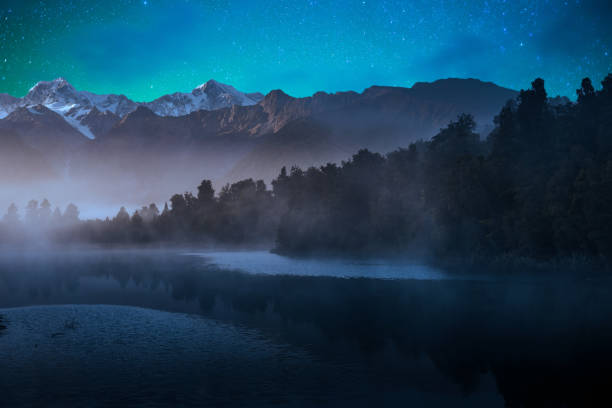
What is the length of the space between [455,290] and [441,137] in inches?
2993

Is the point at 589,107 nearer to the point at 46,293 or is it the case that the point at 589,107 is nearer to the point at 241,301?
the point at 241,301

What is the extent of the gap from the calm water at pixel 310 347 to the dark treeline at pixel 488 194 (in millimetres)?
23797

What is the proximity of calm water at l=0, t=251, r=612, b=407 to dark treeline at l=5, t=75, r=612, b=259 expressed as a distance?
2380 cm

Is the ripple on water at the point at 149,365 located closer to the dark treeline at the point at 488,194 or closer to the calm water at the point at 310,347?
the calm water at the point at 310,347

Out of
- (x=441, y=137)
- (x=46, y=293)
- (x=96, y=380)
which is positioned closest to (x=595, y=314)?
(x=96, y=380)

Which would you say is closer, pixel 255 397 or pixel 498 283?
pixel 255 397

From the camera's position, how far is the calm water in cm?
2202

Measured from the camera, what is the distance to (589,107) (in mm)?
91312

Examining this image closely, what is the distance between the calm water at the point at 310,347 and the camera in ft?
72.2

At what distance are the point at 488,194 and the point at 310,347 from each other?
78184 millimetres

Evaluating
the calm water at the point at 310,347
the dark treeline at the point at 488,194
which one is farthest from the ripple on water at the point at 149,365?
the dark treeline at the point at 488,194

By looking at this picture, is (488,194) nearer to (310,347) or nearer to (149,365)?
(310,347)

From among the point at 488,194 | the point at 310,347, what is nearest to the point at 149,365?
the point at 310,347

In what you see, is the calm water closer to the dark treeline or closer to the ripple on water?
the ripple on water
